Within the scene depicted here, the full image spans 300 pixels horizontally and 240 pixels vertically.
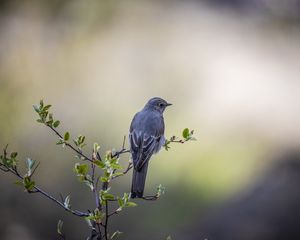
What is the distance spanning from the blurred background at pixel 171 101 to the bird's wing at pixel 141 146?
455cm

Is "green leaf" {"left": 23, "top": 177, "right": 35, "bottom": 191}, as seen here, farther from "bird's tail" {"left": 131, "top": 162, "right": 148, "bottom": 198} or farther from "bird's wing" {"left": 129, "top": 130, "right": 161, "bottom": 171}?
"bird's wing" {"left": 129, "top": 130, "right": 161, "bottom": 171}

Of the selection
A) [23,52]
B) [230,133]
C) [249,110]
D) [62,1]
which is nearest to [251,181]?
[230,133]

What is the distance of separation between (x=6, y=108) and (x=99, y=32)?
5.80m

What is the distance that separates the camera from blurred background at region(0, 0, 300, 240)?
1194 cm

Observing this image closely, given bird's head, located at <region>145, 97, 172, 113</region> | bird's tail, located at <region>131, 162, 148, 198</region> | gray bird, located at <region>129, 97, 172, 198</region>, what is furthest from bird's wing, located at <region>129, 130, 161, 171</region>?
bird's head, located at <region>145, 97, 172, 113</region>

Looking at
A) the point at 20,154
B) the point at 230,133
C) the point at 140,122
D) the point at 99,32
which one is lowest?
the point at 140,122

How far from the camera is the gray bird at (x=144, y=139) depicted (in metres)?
6.24

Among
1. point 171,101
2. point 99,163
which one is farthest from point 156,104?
point 171,101

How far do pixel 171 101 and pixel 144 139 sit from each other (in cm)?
727

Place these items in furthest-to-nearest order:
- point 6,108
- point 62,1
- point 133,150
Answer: point 62,1 → point 6,108 → point 133,150

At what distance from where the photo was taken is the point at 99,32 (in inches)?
660

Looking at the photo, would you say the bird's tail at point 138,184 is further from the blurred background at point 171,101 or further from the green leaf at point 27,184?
the blurred background at point 171,101

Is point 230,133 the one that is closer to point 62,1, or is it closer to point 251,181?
point 251,181

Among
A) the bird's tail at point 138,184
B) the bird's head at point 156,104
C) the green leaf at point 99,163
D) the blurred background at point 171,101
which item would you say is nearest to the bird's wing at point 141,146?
the bird's tail at point 138,184
